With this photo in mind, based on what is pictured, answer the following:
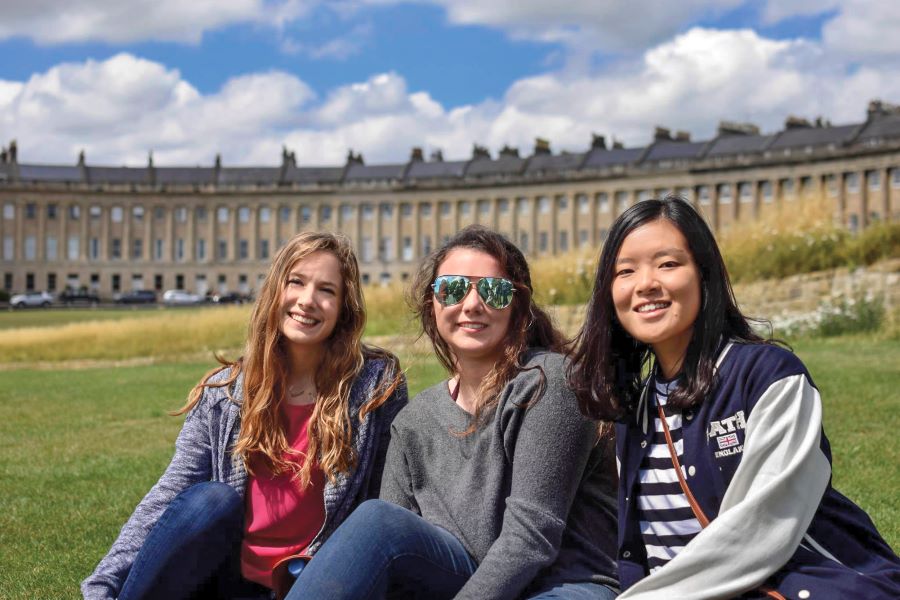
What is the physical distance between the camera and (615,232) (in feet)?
10.4

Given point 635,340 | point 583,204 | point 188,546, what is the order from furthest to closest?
point 583,204
point 188,546
point 635,340

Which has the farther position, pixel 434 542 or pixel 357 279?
pixel 357 279

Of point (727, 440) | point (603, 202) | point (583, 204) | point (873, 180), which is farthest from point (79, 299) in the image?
point (727, 440)

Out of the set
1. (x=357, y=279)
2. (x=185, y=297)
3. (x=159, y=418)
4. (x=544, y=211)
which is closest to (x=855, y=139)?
(x=544, y=211)

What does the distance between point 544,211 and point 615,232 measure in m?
70.5

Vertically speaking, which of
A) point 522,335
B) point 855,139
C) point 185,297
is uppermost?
point 855,139

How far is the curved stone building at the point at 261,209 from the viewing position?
7219 cm

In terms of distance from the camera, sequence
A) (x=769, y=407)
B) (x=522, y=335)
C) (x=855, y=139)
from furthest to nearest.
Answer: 1. (x=855, y=139)
2. (x=522, y=335)
3. (x=769, y=407)

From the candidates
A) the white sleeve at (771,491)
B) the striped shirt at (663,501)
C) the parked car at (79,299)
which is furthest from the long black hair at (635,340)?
the parked car at (79,299)

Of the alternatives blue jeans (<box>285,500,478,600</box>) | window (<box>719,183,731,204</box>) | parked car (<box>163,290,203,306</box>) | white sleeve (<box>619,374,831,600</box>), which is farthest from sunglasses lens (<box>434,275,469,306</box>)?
window (<box>719,183,731,204</box>)

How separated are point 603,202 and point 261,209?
31.6 meters

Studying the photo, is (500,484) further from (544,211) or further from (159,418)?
(544,211)

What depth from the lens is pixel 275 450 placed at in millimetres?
3840

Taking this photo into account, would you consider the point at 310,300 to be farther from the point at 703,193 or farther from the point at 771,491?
the point at 703,193
